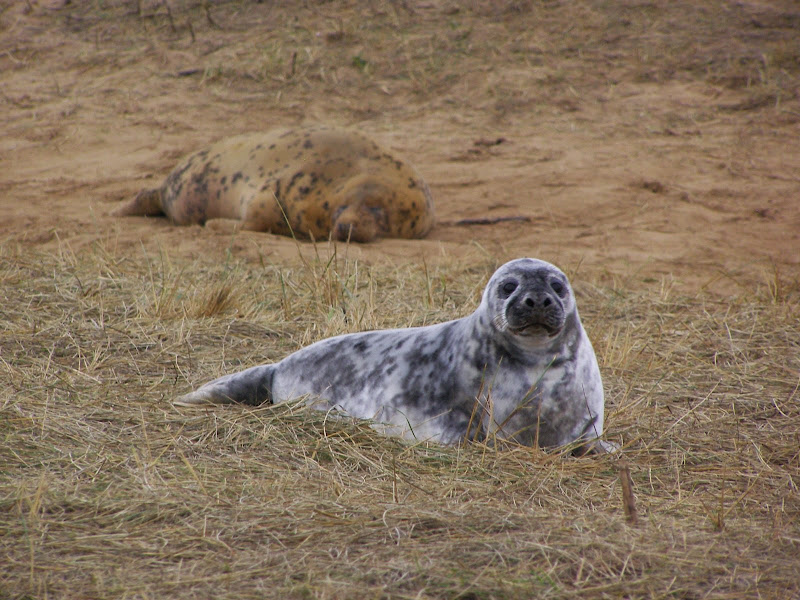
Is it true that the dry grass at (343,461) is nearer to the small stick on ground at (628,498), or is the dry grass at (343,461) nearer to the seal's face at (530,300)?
the small stick on ground at (628,498)

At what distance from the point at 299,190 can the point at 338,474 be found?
14.0ft

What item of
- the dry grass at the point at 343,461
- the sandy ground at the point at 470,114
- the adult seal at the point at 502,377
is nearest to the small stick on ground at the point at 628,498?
the dry grass at the point at 343,461

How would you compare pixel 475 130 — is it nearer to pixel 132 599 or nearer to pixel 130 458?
pixel 130 458

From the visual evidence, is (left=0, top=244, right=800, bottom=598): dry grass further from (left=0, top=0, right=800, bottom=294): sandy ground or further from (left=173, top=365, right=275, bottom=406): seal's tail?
(left=0, top=0, right=800, bottom=294): sandy ground

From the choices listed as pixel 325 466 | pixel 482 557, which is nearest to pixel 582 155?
pixel 325 466

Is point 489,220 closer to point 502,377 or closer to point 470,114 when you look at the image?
point 470,114

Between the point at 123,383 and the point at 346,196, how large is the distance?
3.33 metres

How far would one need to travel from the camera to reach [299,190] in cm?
679

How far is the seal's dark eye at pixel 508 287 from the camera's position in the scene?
10.1 feet

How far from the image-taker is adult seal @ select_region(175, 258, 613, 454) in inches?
120

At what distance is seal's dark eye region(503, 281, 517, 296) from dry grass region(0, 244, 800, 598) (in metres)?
0.51

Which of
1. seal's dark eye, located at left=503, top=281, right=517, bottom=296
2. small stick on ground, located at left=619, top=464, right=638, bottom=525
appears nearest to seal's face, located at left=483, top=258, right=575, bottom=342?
seal's dark eye, located at left=503, top=281, right=517, bottom=296

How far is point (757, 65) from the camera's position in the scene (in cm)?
1038

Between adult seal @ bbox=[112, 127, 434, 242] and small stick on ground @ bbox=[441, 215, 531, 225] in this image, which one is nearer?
adult seal @ bbox=[112, 127, 434, 242]
